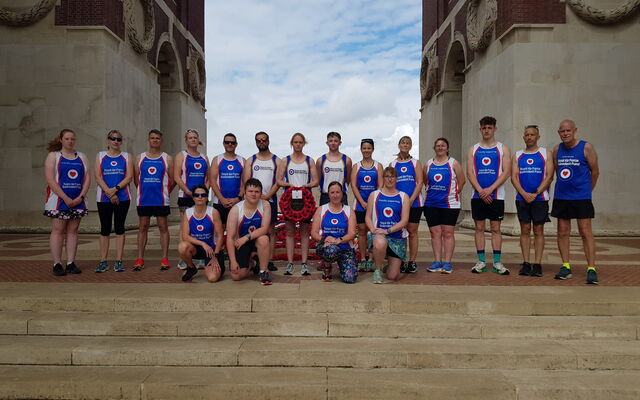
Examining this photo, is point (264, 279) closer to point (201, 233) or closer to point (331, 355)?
point (201, 233)

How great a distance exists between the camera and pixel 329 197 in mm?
6344

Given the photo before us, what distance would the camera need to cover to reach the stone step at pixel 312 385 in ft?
11.0

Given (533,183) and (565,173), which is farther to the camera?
(533,183)

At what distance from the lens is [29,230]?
13000 mm

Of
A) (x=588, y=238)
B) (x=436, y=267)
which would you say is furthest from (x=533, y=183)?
(x=436, y=267)

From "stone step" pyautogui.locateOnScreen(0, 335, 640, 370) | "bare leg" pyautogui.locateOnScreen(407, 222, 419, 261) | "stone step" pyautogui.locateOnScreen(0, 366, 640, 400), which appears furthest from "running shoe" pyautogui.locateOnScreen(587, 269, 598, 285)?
"stone step" pyautogui.locateOnScreen(0, 366, 640, 400)

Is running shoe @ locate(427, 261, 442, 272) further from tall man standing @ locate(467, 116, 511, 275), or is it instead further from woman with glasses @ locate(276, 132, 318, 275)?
woman with glasses @ locate(276, 132, 318, 275)

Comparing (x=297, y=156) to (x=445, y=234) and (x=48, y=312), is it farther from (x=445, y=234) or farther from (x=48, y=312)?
(x=48, y=312)

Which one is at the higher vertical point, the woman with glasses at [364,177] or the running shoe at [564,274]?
the woman with glasses at [364,177]

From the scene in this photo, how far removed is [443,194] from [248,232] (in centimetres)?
277

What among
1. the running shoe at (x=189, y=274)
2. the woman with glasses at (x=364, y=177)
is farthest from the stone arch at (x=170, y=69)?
the running shoe at (x=189, y=274)

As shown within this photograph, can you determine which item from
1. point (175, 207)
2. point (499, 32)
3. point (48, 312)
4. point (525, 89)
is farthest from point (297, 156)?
point (175, 207)

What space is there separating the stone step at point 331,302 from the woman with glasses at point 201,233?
0.82 m

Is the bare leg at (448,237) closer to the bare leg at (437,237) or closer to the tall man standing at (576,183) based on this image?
the bare leg at (437,237)
